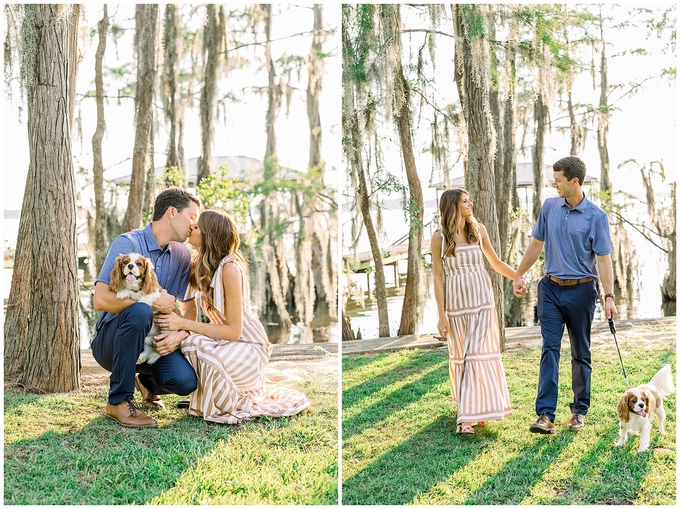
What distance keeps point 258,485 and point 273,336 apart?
756 centimetres

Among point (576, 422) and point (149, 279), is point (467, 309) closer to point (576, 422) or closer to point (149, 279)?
point (576, 422)

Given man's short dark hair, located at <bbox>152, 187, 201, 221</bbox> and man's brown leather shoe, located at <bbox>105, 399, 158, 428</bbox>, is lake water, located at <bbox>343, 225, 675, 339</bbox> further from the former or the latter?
man's brown leather shoe, located at <bbox>105, 399, 158, 428</bbox>

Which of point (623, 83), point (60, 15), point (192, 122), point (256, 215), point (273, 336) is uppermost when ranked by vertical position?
point (623, 83)

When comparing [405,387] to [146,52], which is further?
[146,52]

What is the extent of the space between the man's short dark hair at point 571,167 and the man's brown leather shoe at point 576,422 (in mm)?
1281

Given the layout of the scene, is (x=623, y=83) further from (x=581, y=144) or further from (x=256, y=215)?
(x=256, y=215)

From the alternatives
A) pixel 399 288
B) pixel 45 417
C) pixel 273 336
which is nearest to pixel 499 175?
pixel 399 288

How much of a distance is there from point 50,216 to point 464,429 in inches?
106

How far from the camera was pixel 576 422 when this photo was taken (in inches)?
136

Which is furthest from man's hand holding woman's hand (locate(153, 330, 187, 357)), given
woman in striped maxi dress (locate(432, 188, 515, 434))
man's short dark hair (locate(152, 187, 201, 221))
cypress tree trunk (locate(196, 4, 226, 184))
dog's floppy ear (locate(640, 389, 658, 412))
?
cypress tree trunk (locate(196, 4, 226, 184))

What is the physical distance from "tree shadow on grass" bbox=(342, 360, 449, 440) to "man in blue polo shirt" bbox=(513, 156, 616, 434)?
0.91 metres

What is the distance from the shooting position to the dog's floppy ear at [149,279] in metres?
3.19

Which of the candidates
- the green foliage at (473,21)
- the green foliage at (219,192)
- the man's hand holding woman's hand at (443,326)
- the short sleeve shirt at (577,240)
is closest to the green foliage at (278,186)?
the green foliage at (219,192)

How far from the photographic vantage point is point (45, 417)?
3352mm
